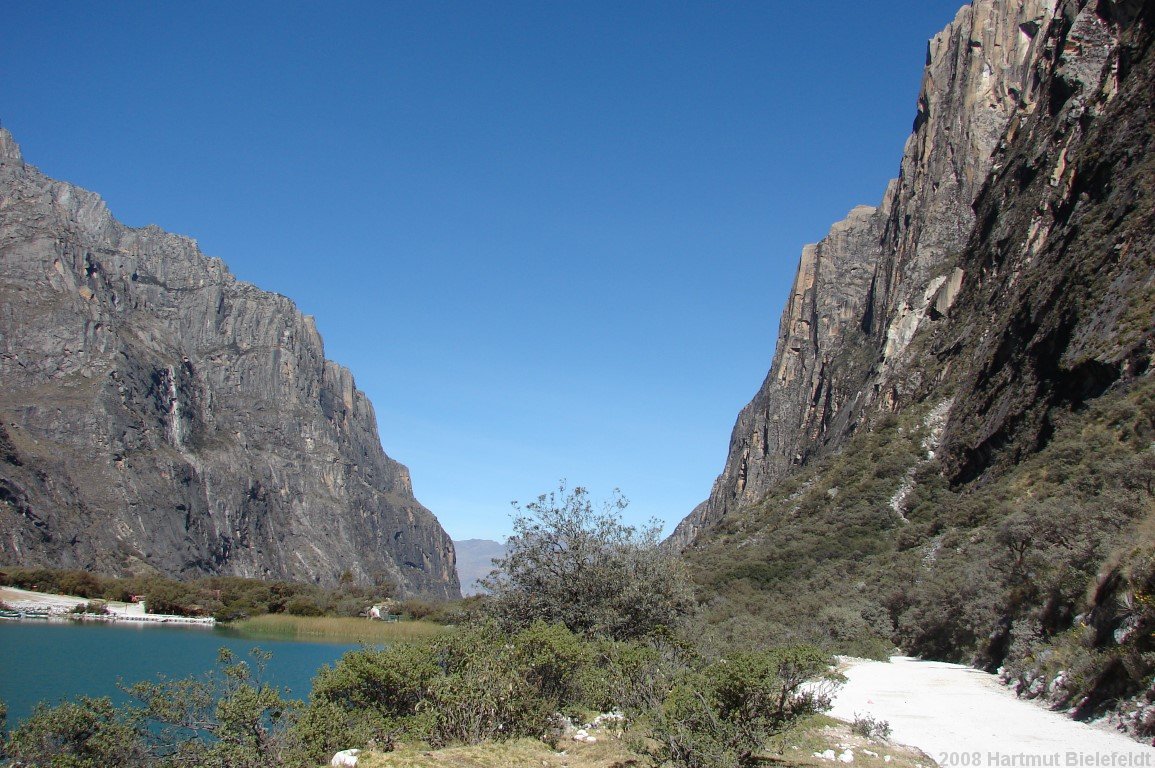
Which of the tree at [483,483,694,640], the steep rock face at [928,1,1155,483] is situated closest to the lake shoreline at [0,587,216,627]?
the tree at [483,483,694,640]

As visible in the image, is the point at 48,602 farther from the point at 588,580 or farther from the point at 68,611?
the point at 588,580

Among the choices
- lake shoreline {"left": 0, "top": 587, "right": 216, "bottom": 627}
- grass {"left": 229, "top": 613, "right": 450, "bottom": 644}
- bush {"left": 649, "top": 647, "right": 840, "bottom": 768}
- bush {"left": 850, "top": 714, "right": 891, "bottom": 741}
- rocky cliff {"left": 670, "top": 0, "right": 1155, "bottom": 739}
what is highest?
rocky cliff {"left": 670, "top": 0, "right": 1155, "bottom": 739}

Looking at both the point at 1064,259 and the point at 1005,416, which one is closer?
the point at 1005,416

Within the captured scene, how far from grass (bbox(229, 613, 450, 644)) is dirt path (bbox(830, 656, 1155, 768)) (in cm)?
5246

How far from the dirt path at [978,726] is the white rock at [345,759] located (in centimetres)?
778

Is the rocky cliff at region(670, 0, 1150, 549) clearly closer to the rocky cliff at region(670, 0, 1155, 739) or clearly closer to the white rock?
the rocky cliff at region(670, 0, 1155, 739)

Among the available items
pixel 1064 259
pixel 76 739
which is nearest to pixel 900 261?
pixel 1064 259

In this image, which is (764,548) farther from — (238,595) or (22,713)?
(238,595)

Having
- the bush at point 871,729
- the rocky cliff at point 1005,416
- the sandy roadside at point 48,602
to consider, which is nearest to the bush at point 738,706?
the bush at point 871,729

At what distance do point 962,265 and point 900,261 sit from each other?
85.7 ft

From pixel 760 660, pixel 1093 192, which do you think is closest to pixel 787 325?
pixel 1093 192

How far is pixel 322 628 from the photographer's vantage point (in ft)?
255

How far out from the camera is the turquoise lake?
27.8 meters

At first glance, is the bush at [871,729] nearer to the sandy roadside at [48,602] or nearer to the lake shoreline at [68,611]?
the lake shoreline at [68,611]
